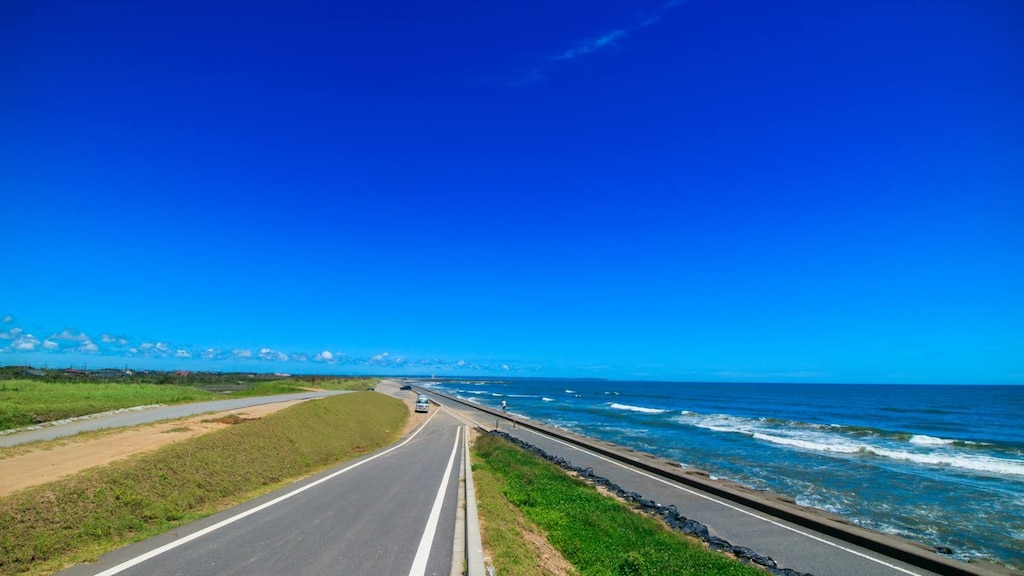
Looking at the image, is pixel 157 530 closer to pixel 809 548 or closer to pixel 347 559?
pixel 347 559

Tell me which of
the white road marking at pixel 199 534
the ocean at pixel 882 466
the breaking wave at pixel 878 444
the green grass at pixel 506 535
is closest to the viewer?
the white road marking at pixel 199 534

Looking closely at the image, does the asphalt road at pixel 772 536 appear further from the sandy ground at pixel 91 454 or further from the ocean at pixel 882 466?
the sandy ground at pixel 91 454

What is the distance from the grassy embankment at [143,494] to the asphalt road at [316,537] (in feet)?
1.86

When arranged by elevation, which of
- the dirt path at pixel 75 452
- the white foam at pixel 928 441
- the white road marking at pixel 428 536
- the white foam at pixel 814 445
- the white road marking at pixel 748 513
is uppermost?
the dirt path at pixel 75 452

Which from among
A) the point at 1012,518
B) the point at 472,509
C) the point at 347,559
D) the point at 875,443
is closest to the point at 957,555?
the point at 1012,518

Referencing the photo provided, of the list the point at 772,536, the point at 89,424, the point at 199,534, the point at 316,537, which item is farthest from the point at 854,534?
the point at 89,424

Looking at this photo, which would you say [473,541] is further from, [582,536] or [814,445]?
[814,445]

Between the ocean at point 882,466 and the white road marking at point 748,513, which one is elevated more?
the white road marking at point 748,513

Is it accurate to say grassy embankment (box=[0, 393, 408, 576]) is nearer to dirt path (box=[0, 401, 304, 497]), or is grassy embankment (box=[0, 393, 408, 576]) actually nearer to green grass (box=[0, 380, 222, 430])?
dirt path (box=[0, 401, 304, 497])

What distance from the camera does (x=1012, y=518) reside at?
55.8ft

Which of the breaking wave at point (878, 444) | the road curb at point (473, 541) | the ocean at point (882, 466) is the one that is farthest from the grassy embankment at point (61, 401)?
the breaking wave at point (878, 444)

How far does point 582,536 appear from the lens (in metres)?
9.43

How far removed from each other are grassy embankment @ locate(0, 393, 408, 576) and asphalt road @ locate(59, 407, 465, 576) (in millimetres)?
566

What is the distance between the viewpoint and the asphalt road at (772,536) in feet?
35.9
